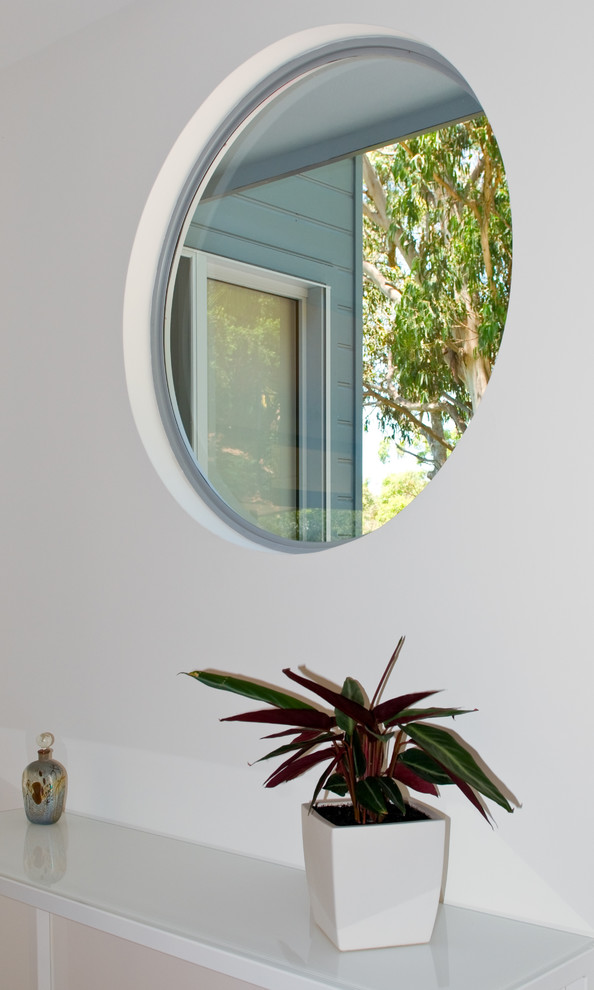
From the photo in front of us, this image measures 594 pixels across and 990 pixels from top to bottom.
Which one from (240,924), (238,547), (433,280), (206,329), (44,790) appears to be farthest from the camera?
(206,329)

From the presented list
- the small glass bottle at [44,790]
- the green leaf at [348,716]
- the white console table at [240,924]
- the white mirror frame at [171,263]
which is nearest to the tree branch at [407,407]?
the white mirror frame at [171,263]

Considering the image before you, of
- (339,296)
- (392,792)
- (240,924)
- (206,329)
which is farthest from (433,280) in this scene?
(240,924)

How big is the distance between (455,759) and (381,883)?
0.23 m

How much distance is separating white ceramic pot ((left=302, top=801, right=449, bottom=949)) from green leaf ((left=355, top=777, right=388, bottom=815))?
5cm

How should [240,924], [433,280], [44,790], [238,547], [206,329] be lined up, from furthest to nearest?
[206,329] → [44,790] → [238,547] → [433,280] → [240,924]

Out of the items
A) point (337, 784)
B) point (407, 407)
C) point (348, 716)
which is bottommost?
point (337, 784)

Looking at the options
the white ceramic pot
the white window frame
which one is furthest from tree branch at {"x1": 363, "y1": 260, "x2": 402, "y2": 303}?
the white ceramic pot

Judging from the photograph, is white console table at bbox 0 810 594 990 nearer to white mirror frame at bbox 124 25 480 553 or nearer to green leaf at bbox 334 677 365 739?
green leaf at bbox 334 677 365 739

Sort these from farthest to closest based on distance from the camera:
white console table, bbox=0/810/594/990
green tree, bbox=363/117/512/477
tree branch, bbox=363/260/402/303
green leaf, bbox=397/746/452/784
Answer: tree branch, bbox=363/260/402/303 → green tree, bbox=363/117/512/477 → green leaf, bbox=397/746/452/784 → white console table, bbox=0/810/594/990

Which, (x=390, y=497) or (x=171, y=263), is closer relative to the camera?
(x=390, y=497)

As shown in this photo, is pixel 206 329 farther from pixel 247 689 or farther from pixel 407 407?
pixel 247 689

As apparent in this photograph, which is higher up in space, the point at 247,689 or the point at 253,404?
the point at 253,404

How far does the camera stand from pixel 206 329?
7.29 ft

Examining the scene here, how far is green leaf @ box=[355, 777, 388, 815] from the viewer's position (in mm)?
1386
